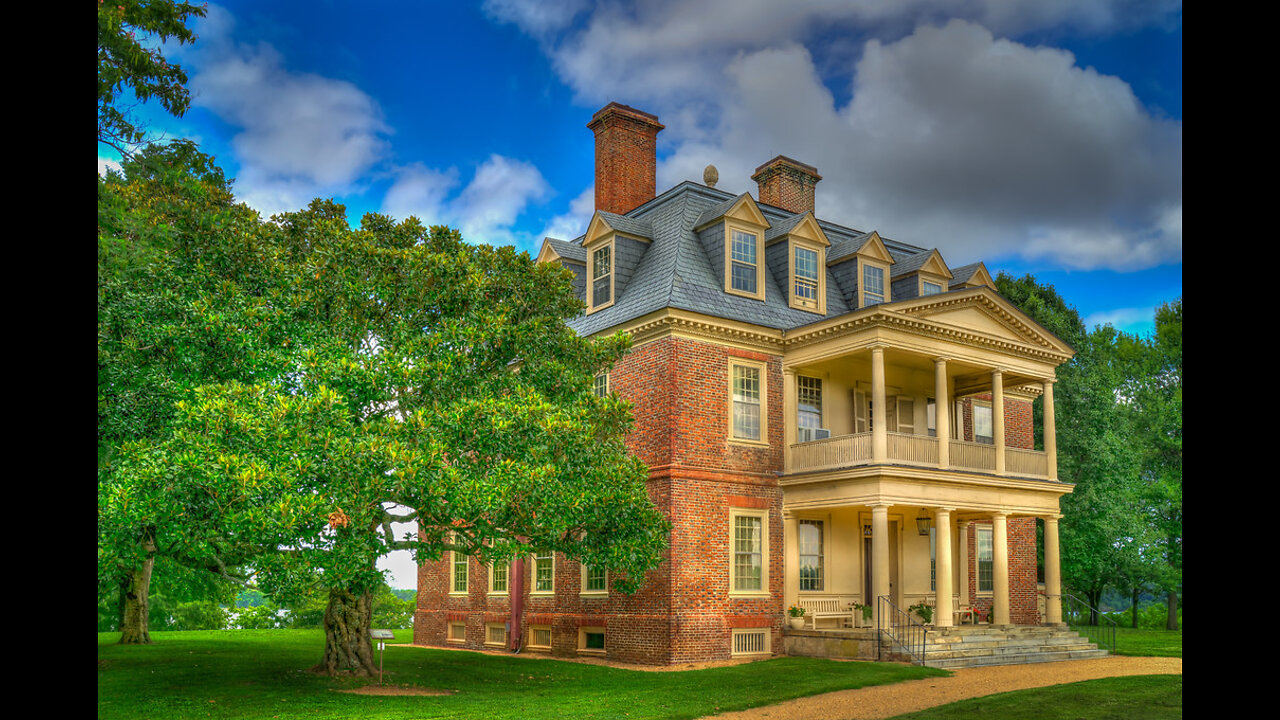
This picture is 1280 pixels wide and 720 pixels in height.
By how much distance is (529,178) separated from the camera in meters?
15.5

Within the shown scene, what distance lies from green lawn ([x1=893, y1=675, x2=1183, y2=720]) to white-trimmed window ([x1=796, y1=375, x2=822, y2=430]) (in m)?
8.99

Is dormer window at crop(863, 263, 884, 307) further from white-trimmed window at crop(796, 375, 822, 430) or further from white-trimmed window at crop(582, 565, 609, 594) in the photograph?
white-trimmed window at crop(582, 565, 609, 594)

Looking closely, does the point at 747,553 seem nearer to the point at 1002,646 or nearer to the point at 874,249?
the point at 1002,646

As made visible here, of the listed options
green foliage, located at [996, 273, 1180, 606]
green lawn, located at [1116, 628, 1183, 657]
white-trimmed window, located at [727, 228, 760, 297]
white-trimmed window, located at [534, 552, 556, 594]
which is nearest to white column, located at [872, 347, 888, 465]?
white-trimmed window, located at [727, 228, 760, 297]

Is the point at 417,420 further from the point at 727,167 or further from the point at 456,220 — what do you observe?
the point at 727,167

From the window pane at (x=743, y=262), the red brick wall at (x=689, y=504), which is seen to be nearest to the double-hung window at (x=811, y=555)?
the red brick wall at (x=689, y=504)

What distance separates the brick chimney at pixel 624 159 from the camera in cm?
2719

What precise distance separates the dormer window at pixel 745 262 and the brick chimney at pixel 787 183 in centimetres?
528

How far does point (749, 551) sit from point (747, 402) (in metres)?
3.26

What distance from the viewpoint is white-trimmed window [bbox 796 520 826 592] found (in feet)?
75.0

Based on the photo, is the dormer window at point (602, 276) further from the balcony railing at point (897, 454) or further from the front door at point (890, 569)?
the front door at point (890, 569)

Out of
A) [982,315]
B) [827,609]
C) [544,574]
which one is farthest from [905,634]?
[544,574]
